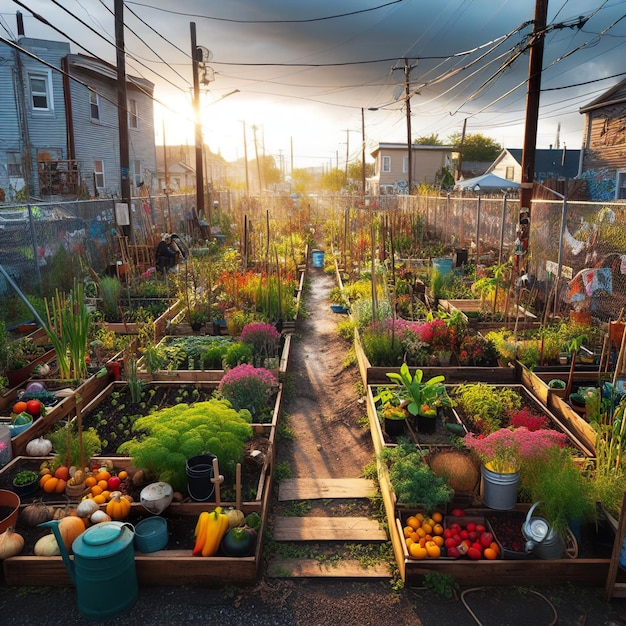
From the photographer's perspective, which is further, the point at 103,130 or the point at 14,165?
the point at 103,130

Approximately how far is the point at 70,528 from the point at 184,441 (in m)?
1.02

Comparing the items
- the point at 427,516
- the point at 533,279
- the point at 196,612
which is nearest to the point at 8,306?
the point at 196,612

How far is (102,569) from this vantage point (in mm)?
3447

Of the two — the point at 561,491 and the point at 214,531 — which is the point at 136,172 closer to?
the point at 214,531

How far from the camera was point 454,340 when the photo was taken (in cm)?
744

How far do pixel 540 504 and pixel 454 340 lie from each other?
3.47m

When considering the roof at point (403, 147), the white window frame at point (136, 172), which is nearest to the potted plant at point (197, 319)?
the white window frame at point (136, 172)

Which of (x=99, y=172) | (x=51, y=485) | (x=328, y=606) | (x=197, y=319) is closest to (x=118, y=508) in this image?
(x=51, y=485)

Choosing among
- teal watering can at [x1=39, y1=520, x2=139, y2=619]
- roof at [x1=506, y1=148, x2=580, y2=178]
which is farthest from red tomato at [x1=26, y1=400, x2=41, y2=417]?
roof at [x1=506, y1=148, x2=580, y2=178]

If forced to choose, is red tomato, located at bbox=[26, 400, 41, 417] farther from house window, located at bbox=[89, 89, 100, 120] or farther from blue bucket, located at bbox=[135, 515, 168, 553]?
house window, located at bbox=[89, 89, 100, 120]

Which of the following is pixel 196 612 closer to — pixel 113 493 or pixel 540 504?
pixel 113 493

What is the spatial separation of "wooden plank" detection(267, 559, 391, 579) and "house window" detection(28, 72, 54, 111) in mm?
21266

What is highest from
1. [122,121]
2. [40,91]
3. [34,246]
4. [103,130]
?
[40,91]

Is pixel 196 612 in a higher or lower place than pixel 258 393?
lower
